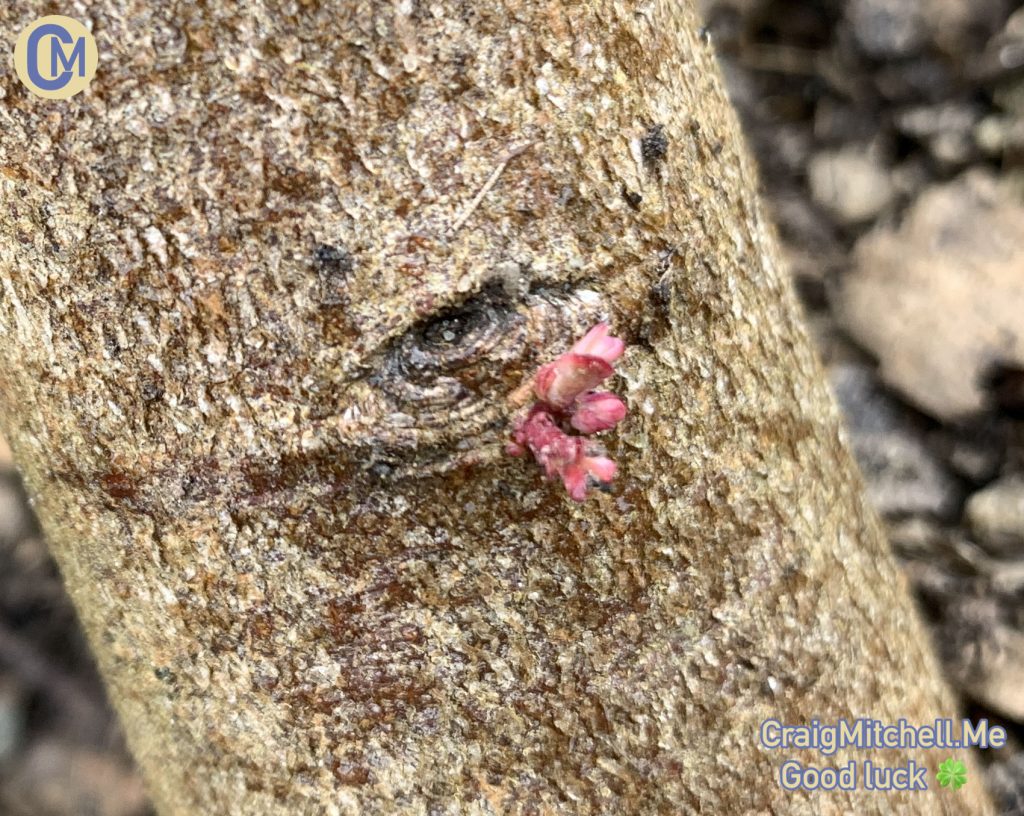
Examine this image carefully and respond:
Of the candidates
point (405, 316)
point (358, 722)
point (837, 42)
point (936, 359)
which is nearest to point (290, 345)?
point (405, 316)

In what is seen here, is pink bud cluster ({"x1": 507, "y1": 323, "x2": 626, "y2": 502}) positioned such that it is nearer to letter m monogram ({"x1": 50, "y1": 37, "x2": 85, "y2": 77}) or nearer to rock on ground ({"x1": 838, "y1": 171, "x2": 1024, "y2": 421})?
letter m monogram ({"x1": 50, "y1": 37, "x2": 85, "y2": 77})

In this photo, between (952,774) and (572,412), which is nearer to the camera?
(572,412)

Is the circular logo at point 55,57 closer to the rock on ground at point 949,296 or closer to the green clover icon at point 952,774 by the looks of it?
the green clover icon at point 952,774

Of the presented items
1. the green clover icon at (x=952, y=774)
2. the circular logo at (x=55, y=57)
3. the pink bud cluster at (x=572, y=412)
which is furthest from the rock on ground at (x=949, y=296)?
the circular logo at (x=55, y=57)

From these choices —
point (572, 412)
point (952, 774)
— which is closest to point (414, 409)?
point (572, 412)

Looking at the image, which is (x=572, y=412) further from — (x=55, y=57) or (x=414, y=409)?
(x=55, y=57)

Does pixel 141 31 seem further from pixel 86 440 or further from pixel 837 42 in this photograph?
pixel 837 42

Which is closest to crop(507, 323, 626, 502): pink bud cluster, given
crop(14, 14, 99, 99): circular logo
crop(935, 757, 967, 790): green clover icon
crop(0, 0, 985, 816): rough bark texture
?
crop(0, 0, 985, 816): rough bark texture
